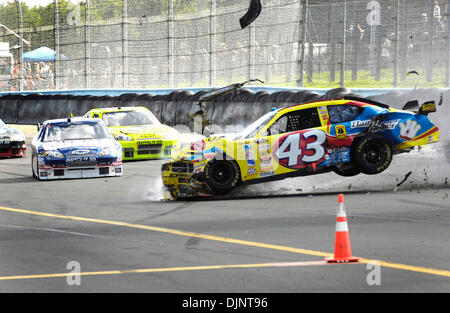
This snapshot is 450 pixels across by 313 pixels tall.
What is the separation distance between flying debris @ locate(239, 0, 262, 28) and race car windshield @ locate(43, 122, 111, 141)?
7.70 meters

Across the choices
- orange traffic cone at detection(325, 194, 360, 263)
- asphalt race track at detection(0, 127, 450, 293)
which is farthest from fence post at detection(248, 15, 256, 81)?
orange traffic cone at detection(325, 194, 360, 263)

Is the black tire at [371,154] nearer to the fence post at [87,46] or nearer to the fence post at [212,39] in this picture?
the fence post at [212,39]

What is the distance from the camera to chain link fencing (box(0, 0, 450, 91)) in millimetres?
19922

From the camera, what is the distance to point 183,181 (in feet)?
43.9

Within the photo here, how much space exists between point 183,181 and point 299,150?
185 cm

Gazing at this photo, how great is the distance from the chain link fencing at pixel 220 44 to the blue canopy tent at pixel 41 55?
0.19 ft

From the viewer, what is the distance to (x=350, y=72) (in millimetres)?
21484

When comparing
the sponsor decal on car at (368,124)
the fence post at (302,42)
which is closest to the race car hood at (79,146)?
the sponsor decal on car at (368,124)

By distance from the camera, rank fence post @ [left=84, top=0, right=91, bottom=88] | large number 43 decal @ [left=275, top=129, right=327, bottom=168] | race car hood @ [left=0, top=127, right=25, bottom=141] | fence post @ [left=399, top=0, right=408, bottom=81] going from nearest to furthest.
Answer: large number 43 decal @ [left=275, top=129, right=327, bottom=168] < fence post @ [left=399, top=0, right=408, bottom=81] < race car hood @ [left=0, top=127, right=25, bottom=141] < fence post @ [left=84, top=0, right=91, bottom=88]

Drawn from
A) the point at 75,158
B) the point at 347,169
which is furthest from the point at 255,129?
the point at 75,158

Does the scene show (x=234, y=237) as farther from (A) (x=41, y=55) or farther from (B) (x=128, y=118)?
(A) (x=41, y=55)

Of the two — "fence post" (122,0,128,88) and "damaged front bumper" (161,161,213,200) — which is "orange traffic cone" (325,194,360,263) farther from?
"fence post" (122,0,128,88)

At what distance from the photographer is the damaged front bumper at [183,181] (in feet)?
43.6
